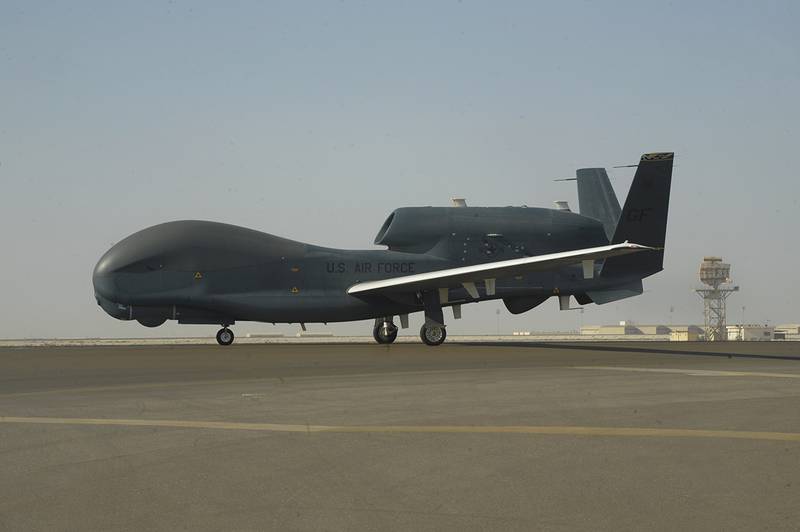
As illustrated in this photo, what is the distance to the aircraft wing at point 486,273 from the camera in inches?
1227

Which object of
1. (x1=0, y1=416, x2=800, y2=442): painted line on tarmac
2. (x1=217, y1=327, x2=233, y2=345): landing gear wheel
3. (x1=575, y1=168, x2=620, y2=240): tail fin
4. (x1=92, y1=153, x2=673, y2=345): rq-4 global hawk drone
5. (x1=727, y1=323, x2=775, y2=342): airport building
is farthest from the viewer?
(x1=727, y1=323, x2=775, y2=342): airport building

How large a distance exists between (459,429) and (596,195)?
3836cm

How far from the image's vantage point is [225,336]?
123 ft

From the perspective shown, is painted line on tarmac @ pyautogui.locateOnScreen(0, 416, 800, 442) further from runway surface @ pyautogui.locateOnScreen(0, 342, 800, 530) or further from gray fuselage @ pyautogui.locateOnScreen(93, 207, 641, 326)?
gray fuselage @ pyautogui.locateOnScreen(93, 207, 641, 326)

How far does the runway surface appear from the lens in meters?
6.36

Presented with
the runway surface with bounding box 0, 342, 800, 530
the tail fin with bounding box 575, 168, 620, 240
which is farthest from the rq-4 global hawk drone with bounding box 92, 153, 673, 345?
the runway surface with bounding box 0, 342, 800, 530

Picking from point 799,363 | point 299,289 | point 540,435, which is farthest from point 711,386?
point 299,289

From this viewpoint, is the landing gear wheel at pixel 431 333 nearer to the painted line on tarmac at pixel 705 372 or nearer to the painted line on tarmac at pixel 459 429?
the painted line on tarmac at pixel 705 372

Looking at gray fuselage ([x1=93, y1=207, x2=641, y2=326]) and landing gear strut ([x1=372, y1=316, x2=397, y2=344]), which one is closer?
gray fuselage ([x1=93, y1=207, x2=641, y2=326])

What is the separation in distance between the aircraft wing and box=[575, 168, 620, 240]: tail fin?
498 inches

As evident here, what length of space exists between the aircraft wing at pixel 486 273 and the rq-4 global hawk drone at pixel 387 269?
7cm

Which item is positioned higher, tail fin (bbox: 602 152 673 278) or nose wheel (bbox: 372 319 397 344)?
tail fin (bbox: 602 152 673 278)

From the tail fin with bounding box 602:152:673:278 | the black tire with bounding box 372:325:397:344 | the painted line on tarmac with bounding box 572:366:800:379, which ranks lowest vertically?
the black tire with bounding box 372:325:397:344

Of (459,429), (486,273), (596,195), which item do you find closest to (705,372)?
(459,429)
